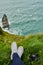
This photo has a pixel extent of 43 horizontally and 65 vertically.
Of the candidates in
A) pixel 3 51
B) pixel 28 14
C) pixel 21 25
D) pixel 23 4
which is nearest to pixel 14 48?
pixel 3 51

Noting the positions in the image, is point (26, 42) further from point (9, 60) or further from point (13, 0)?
point (13, 0)

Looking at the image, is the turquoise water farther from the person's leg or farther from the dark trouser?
the dark trouser

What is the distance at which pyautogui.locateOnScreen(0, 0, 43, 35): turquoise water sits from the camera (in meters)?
30.3

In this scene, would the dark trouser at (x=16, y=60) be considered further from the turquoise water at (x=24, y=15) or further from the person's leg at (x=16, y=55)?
the turquoise water at (x=24, y=15)

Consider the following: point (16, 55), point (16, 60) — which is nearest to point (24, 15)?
point (16, 55)

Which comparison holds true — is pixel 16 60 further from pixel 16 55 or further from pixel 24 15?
→ pixel 24 15

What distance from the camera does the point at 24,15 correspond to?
36.4 meters

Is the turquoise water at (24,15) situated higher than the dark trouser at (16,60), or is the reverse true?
the dark trouser at (16,60)

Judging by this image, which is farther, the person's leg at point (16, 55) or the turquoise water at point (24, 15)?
the turquoise water at point (24, 15)

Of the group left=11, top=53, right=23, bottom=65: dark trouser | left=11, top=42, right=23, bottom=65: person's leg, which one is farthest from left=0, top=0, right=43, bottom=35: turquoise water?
left=11, top=53, right=23, bottom=65: dark trouser

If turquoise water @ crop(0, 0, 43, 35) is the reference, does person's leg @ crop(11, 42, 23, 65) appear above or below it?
above

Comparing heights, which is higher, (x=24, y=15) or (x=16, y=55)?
(x=16, y=55)

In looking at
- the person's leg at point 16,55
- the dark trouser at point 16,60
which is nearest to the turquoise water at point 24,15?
the person's leg at point 16,55

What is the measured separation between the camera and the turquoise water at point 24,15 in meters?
30.3
